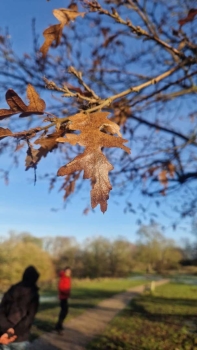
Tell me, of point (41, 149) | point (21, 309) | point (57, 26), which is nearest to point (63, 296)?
point (21, 309)

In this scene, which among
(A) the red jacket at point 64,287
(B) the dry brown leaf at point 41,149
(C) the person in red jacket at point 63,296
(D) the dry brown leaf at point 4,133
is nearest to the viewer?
(D) the dry brown leaf at point 4,133

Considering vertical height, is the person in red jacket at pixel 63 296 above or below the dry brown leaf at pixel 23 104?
below

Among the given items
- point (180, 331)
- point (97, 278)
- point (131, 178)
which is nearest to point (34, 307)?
point (131, 178)

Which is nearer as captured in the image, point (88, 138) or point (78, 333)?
point (88, 138)

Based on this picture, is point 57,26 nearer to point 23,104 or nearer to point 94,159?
point 23,104

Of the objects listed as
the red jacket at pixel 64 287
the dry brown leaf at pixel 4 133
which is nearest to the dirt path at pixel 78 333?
the red jacket at pixel 64 287

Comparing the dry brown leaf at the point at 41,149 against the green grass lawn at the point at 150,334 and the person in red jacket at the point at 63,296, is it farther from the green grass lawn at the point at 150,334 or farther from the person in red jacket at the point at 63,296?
the person in red jacket at the point at 63,296
